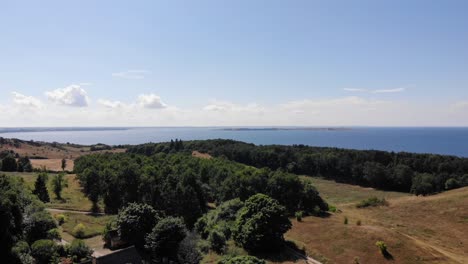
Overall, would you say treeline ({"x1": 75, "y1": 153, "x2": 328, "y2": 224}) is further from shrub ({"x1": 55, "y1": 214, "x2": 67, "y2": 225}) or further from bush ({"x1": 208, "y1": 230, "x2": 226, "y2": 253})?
bush ({"x1": 208, "y1": 230, "x2": 226, "y2": 253})

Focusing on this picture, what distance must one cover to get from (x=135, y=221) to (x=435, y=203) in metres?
47.5

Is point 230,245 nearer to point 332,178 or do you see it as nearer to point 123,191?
point 123,191

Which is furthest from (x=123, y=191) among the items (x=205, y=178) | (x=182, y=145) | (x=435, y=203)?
(x=182, y=145)

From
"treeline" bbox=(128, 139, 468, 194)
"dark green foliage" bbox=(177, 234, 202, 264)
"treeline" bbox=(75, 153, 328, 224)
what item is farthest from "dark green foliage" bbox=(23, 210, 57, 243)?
"treeline" bbox=(128, 139, 468, 194)

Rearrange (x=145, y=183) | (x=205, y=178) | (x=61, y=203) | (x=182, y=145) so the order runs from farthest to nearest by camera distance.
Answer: (x=182, y=145), (x=205, y=178), (x=61, y=203), (x=145, y=183)

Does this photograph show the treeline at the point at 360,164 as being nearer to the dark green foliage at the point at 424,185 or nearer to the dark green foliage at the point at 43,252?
the dark green foliage at the point at 424,185

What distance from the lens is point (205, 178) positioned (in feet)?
204

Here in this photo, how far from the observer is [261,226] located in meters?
33.5

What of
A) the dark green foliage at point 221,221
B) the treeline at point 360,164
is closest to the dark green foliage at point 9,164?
the treeline at point 360,164

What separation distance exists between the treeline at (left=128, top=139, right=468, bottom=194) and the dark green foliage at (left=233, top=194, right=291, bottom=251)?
52.5 meters

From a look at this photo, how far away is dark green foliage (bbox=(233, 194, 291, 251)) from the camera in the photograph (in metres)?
33.3

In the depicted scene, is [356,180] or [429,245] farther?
[356,180]

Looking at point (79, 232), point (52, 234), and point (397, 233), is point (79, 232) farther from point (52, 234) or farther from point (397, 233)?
point (397, 233)

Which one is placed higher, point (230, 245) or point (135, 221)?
point (135, 221)
